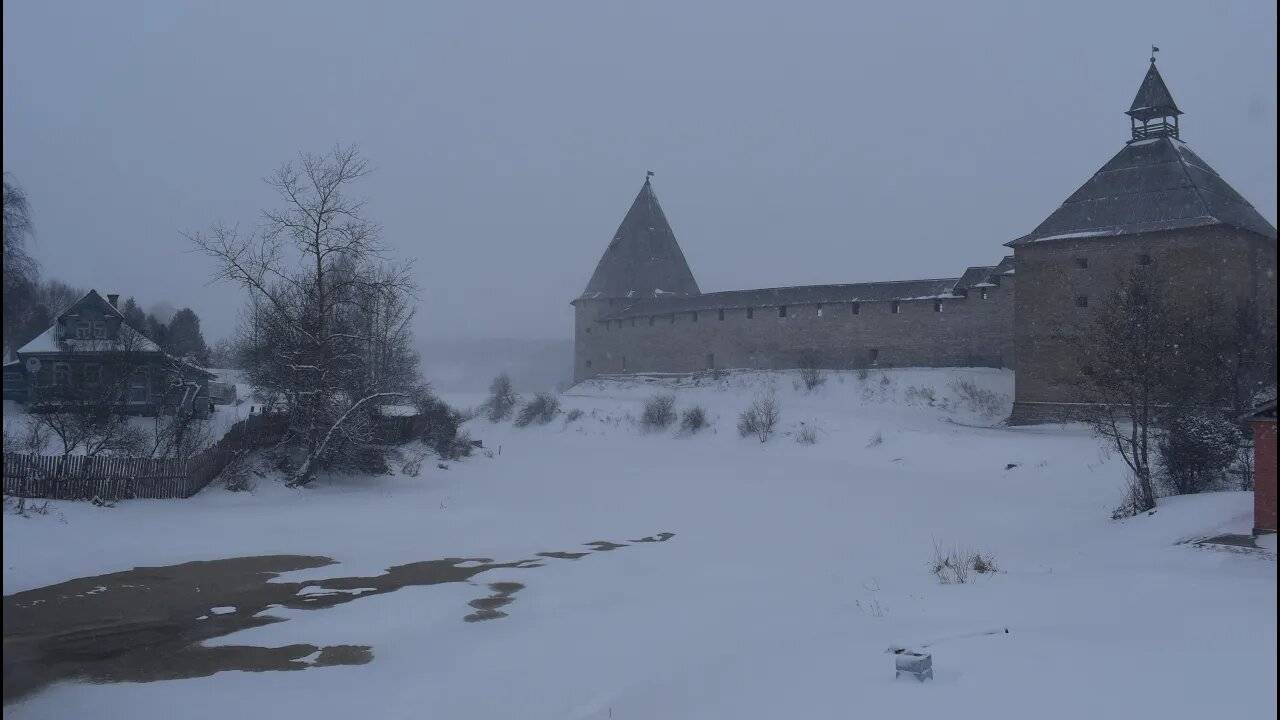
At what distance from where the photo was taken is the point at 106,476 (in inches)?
564

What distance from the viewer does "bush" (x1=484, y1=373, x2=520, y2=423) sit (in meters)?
37.8

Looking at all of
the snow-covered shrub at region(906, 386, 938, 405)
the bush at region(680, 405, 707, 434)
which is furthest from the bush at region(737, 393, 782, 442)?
the snow-covered shrub at region(906, 386, 938, 405)

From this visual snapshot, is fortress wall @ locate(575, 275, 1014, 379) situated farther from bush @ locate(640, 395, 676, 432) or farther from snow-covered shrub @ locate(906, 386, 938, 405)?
bush @ locate(640, 395, 676, 432)

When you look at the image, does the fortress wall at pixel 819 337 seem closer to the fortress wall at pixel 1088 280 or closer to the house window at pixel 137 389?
the fortress wall at pixel 1088 280

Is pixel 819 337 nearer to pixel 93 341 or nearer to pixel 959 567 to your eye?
pixel 93 341

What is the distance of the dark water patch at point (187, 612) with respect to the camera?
259 inches

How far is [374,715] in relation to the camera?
18.6ft

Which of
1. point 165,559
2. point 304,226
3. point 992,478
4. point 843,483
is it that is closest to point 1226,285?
point 992,478

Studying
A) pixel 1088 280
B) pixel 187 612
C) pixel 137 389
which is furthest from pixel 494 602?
pixel 1088 280

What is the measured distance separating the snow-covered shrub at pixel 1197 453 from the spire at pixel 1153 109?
17304 mm

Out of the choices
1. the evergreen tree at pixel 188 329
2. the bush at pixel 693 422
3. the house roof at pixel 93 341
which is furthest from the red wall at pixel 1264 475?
the evergreen tree at pixel 188 329

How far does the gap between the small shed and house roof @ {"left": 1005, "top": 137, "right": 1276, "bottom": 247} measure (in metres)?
17.7

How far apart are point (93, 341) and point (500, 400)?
16659mm

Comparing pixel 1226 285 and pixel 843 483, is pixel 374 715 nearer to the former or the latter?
pixel 843 483
